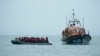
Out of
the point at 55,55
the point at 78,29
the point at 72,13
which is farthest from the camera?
→ the point at 72,13

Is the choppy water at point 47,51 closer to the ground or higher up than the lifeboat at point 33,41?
closer to the ground

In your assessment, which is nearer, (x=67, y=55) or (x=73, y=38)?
(x=67, y=55)

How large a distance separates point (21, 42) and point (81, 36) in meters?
12.3

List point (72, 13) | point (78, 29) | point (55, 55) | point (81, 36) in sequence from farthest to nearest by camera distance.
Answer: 1. point (72, 13)
2. point (78, 29)
3. point (81, 36)
4. point (55, 55)

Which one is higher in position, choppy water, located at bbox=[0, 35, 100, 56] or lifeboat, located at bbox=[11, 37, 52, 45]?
lifeboat, located at bbox=[11, 37, 52, 45]

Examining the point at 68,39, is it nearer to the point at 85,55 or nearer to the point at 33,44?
the point at 33,44

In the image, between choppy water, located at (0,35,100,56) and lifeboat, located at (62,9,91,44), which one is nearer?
choppy water, located at (0,35,100,56)

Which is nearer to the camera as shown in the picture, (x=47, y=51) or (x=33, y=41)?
(x=47, y=51)

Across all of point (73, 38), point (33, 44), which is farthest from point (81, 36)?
point (33, 44)

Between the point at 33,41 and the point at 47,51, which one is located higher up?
the point at 33,41

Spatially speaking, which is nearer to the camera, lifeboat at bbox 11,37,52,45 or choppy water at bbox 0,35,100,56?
choppy water at bbox 0,35,100,56

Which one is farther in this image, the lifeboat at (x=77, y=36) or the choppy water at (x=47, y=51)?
the lifeboat at (x=77, y=36)

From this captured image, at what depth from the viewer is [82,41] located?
95.7 metres

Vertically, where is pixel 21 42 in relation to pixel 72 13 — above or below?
below
